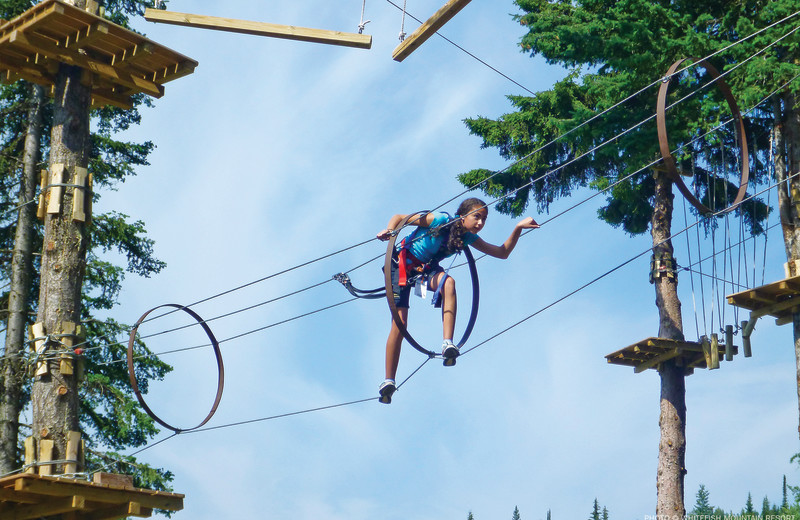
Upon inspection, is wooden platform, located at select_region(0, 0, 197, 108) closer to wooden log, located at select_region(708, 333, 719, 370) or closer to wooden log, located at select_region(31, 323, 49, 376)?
wooden log, located at select_region(31, 323, 49, 376)

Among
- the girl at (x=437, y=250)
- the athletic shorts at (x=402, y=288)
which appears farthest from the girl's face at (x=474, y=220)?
the athletic shorts at (x=402, y=288)

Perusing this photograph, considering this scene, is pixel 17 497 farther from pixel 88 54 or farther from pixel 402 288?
pixel 88 54

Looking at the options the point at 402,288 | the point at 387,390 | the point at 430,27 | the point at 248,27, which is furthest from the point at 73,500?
the point at 430,27

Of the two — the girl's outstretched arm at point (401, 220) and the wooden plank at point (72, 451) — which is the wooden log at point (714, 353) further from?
the wooden plank at point (72, 451)

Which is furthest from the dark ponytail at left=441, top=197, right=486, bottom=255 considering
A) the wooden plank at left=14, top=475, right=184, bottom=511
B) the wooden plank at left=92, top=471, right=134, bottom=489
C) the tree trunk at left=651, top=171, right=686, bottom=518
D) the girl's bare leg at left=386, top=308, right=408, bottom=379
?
the tree trunk at left=651, top=171, right=686, bottom=518

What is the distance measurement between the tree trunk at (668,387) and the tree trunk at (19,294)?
29.9 feet

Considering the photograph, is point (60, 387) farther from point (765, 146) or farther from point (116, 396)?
point (765, 146)

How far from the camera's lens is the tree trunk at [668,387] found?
49.5 feet

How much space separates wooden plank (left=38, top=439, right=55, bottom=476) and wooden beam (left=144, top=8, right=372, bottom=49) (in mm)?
4351

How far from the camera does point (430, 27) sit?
9.21 metres

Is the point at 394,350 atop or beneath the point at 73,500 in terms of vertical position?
atop

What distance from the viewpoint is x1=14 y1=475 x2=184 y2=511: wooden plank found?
8.60 metres

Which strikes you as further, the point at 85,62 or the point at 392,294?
the point at 85,62

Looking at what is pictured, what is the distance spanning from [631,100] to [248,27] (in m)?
8.39
